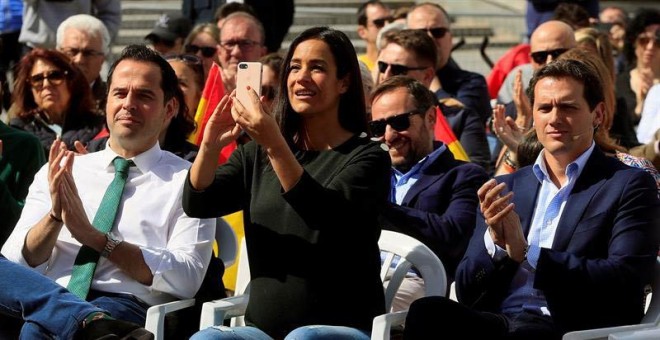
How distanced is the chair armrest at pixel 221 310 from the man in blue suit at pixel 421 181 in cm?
101

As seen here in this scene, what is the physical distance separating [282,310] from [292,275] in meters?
0.14

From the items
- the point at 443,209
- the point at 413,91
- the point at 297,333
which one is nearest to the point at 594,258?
the point at 297,333

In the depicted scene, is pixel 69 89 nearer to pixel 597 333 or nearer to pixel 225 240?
pixel 225 240

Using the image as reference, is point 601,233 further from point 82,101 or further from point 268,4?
point 268,4

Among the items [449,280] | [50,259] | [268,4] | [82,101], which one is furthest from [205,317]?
[268,4]

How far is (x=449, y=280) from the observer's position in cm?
635

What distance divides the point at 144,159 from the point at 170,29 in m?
5.35

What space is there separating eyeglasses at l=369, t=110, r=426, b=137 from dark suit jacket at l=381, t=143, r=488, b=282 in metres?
0.24

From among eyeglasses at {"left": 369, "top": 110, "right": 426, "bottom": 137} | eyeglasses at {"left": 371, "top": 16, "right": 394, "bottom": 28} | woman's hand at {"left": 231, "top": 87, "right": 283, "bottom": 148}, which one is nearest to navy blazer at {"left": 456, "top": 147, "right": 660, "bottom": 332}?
woman's hand at {"left": 231, "top": 87, "right": 283, "bottom": 148}

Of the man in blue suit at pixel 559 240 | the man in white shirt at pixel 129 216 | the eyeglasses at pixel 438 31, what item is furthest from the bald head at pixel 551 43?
the man in white shirt at pixel 129 216

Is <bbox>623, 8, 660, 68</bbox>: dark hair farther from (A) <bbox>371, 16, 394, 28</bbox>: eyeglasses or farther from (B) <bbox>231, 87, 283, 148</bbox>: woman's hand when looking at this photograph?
(B) <bbox>231, 87, 283, 148</bbox>: woman's hand

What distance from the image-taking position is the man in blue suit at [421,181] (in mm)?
6172

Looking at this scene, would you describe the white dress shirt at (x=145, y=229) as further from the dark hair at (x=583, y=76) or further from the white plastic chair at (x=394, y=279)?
the dark hair at (x=583, y=76)

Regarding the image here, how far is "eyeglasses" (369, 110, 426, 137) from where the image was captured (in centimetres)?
654
